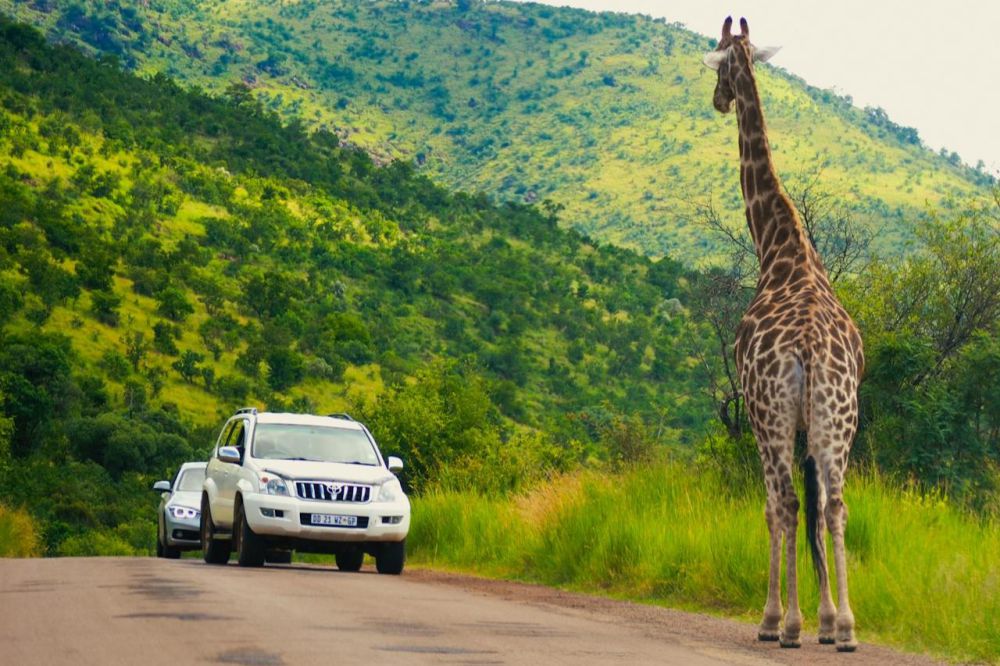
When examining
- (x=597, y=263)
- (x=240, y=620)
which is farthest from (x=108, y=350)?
(x=240, y=620)

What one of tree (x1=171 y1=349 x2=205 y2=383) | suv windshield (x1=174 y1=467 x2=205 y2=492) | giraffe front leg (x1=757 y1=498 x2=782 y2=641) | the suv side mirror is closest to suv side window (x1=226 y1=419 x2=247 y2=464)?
the suv side mirror

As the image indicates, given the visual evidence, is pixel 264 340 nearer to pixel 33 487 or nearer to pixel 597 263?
pixel 33 487

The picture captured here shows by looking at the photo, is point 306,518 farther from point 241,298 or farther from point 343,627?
point 241,298

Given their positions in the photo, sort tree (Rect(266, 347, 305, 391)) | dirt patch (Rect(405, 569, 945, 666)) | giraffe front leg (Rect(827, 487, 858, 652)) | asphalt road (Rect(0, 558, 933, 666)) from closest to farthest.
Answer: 1. asphalt road (Rect(0, 558, 933, 666))
2. dirt patch (Rect(405, 569, 945, 666))
3. giraffe front leg (Rect(827, 487, 858, 652))
4. tree (Rect(266, 347, 305, 391))

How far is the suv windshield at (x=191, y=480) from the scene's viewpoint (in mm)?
24656

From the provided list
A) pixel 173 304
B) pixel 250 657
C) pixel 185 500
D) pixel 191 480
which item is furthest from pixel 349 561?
pixel 173 304

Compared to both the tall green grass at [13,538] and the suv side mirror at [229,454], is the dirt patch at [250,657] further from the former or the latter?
the tall green grass at [13,538]

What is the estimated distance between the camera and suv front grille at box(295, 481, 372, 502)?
1772 centimetres

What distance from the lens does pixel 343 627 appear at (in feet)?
32.3

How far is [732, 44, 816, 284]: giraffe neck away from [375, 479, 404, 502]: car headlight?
7.01m

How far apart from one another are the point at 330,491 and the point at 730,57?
738cm

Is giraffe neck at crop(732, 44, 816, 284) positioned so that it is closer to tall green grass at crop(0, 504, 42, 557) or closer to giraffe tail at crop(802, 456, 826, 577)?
giraffe tail at crop(802, 456, 826, 577)

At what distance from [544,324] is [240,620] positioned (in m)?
98.0

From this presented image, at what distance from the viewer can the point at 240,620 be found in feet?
33.2
